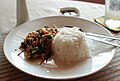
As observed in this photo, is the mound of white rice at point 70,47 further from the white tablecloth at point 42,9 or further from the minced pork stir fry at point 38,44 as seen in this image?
the white tablecloth at point 42,9

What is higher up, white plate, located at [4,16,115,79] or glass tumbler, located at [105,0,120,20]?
glass tumbler, located at [105,0,120,20]

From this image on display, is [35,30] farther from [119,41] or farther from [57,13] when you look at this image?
[119,41]

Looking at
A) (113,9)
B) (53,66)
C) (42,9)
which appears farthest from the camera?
(42,9)

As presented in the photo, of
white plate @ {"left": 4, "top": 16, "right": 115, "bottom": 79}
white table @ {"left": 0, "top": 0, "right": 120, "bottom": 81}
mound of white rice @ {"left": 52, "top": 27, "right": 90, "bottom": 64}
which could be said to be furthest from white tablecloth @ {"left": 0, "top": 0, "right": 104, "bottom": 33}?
mound of white rice @ {"left": 52, "top": 27, "right": 90, "bottom": 64}

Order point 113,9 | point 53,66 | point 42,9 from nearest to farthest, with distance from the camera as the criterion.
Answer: point 53,66 < point 113,9 < point 42,9

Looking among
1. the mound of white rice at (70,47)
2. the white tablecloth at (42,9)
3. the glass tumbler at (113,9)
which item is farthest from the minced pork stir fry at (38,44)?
the glass tumbler at (113,9)

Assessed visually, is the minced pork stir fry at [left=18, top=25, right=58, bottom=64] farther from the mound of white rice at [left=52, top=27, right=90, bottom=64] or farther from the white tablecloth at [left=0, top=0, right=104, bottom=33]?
the white tablecloth at [left=0, top=0, right=104, bottom=33]

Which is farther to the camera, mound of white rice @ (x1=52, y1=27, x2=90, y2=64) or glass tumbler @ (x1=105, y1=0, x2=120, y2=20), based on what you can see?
glass tumbler @ (x1=105, y1=0, x2=120, y2=20)

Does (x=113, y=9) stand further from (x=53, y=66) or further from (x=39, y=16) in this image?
(x=53, y=66)

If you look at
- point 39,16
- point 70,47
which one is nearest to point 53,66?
point 70,47
